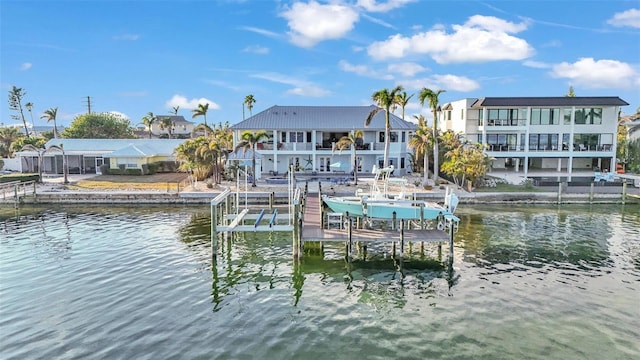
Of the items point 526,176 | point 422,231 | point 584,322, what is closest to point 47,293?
point 422,231

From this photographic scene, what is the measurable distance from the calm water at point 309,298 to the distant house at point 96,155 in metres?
25.9

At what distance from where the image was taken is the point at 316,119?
158ft

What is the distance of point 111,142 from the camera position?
57.4 metres

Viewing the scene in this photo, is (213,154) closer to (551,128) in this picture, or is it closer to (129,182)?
(129,182)

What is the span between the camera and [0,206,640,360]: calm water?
1284 cm

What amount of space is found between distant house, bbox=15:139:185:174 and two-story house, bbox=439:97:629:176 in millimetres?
38625

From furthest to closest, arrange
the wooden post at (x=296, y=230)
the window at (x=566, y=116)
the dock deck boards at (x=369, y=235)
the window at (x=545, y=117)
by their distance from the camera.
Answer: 1. the window at (x=545, y=117)
2. the window at (x=566, y=116)
3. the wooden post at (x=296, y=230)
4. the dock deck boards at (x=369, y=235)

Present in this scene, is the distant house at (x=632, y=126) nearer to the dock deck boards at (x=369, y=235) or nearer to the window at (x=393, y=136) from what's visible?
the window at (x=393, y=136)

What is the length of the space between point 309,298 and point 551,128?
44623 millimetres

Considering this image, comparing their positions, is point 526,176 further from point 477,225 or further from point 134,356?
point 134,356

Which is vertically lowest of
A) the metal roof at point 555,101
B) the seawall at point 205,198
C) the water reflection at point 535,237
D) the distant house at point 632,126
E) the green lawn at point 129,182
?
the water reflection at point 535,237

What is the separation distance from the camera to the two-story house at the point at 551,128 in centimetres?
4991

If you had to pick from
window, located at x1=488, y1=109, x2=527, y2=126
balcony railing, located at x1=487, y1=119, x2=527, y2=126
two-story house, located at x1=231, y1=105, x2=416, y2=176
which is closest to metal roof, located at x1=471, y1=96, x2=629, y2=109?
window, located at x1=488, y1=109, x2=527, y2=126

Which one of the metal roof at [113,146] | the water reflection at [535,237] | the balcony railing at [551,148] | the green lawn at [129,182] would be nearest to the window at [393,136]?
the balcony railing at [551,148]
